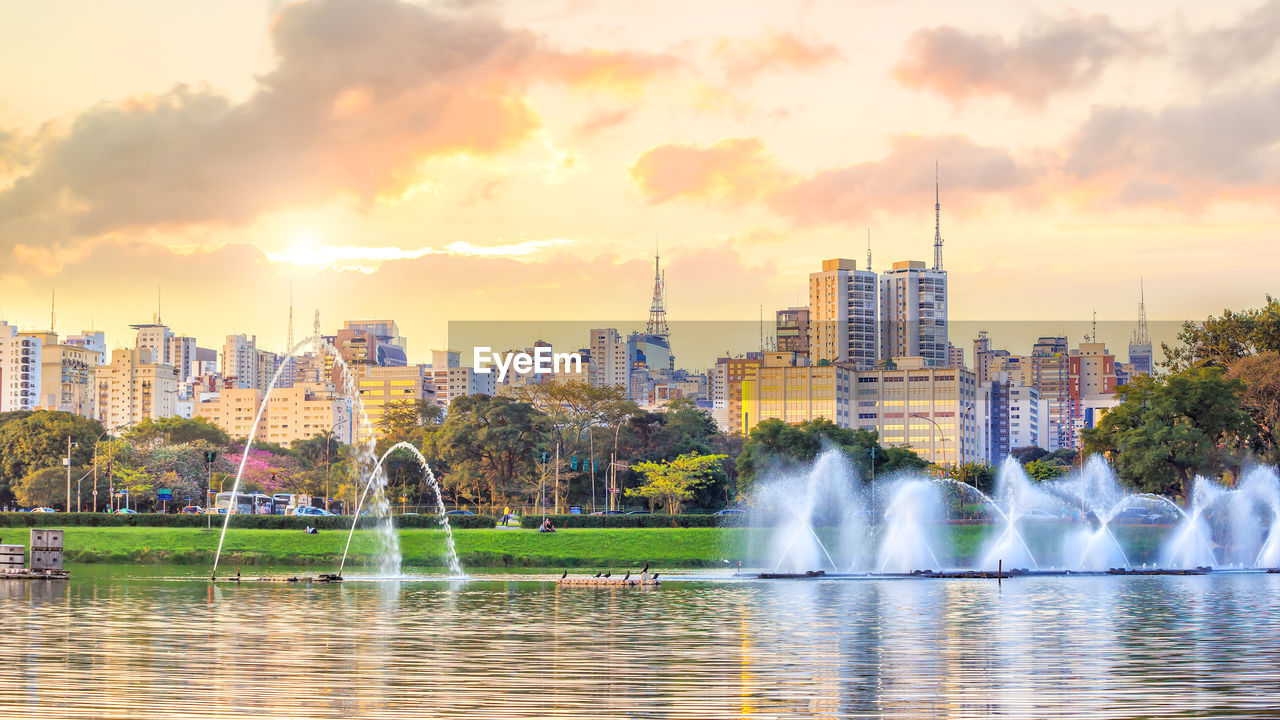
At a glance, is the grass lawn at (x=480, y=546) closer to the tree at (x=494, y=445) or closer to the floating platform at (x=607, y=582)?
the floating platform at (x=607, y=582)

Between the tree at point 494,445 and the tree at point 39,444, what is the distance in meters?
30.0

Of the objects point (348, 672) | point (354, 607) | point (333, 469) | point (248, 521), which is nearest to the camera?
point (348, 672)

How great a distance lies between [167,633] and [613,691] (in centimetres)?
1578

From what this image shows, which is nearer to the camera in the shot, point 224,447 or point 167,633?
point 167,633

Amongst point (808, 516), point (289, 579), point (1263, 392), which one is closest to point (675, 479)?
point (808, 516)

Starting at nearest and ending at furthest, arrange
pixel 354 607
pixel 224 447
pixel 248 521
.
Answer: pixel 354 607 → pixel 248 521 → pixel 224 447

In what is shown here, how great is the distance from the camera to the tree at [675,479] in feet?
382

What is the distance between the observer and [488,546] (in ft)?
277

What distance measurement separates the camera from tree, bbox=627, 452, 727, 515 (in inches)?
4582

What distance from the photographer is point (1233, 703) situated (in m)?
24.9

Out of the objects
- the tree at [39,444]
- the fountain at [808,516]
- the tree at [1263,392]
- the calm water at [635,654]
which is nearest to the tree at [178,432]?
the tree at [39,444]

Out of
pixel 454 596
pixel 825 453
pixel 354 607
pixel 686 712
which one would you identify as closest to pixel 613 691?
pixel 686 712

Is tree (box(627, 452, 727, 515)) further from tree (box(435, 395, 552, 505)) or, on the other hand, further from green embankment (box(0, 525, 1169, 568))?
green embankment (box(0, 525, 1169, 568))

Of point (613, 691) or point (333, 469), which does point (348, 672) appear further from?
point (333, 469)
